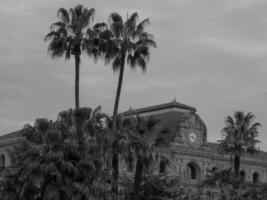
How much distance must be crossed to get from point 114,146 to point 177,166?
37933mm

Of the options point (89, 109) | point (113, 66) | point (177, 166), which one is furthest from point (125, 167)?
point (89, 109)

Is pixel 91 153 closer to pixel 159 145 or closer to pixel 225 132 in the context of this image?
pixel 159 145

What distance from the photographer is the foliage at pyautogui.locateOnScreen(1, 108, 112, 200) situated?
45156mm

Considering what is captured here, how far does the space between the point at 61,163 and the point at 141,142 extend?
890 centimetres

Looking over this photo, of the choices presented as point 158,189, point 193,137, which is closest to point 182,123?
point 193,137

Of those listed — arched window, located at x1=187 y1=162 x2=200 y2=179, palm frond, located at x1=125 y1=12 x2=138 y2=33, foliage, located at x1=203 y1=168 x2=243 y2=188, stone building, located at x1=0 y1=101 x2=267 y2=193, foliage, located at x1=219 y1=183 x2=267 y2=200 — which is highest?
palm frond, located at x1=125 y1=12 x2=138 y2=33

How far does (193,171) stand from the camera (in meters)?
93.8

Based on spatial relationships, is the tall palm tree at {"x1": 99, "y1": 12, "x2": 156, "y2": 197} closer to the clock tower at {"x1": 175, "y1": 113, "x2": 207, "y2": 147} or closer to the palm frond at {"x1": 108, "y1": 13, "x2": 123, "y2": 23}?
the palm frond at {"x1": 108, "y1": 13, "x2": 123, "y2": 23}

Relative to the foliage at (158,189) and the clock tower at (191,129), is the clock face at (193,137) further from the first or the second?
the foliage at (158,189)

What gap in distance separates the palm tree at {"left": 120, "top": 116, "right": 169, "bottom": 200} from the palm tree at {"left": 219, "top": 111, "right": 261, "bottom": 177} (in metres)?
22.2

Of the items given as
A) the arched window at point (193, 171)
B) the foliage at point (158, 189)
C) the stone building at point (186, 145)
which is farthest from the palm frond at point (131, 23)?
the arched window at point (193, 171)

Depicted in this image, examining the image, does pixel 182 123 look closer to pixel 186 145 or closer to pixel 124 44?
pixel 186 145

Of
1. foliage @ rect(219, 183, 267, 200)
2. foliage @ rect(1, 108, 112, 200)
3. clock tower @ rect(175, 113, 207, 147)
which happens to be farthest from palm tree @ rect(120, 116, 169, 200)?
clock tower @ rect(175, 113, 207, 147)

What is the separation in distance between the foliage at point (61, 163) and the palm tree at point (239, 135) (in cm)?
2863
